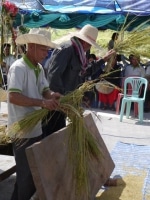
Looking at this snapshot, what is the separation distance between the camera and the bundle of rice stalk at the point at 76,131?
287cm

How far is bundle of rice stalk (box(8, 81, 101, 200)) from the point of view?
2871mm

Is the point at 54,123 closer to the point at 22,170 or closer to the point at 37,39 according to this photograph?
the point at 22,170

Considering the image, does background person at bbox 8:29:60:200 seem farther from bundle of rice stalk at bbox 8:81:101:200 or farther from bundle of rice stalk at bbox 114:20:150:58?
bundle of rice stalk at bbox 114:20:150:58

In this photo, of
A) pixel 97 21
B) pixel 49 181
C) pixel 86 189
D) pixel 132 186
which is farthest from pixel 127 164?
pixel 97 21

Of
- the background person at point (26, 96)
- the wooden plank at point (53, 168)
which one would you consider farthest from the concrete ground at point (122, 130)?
the background person at point (26, 96)

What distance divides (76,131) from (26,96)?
49cm

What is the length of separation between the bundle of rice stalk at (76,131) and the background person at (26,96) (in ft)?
0.27

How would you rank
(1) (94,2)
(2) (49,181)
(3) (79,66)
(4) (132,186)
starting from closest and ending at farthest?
(2) (49,181) < (3) (79,66) < (4) (132,186) < (1) (94,2)

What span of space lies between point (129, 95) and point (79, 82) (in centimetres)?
397

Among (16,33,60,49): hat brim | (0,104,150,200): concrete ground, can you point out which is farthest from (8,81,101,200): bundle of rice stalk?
(0,104,150,200): concrete ground

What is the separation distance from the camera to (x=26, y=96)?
2.84 m

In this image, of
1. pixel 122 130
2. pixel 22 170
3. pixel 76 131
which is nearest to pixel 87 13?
pixel 122 130

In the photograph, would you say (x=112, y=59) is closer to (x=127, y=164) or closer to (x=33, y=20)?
(x=127, y=164)

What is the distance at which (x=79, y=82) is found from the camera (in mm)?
3834
